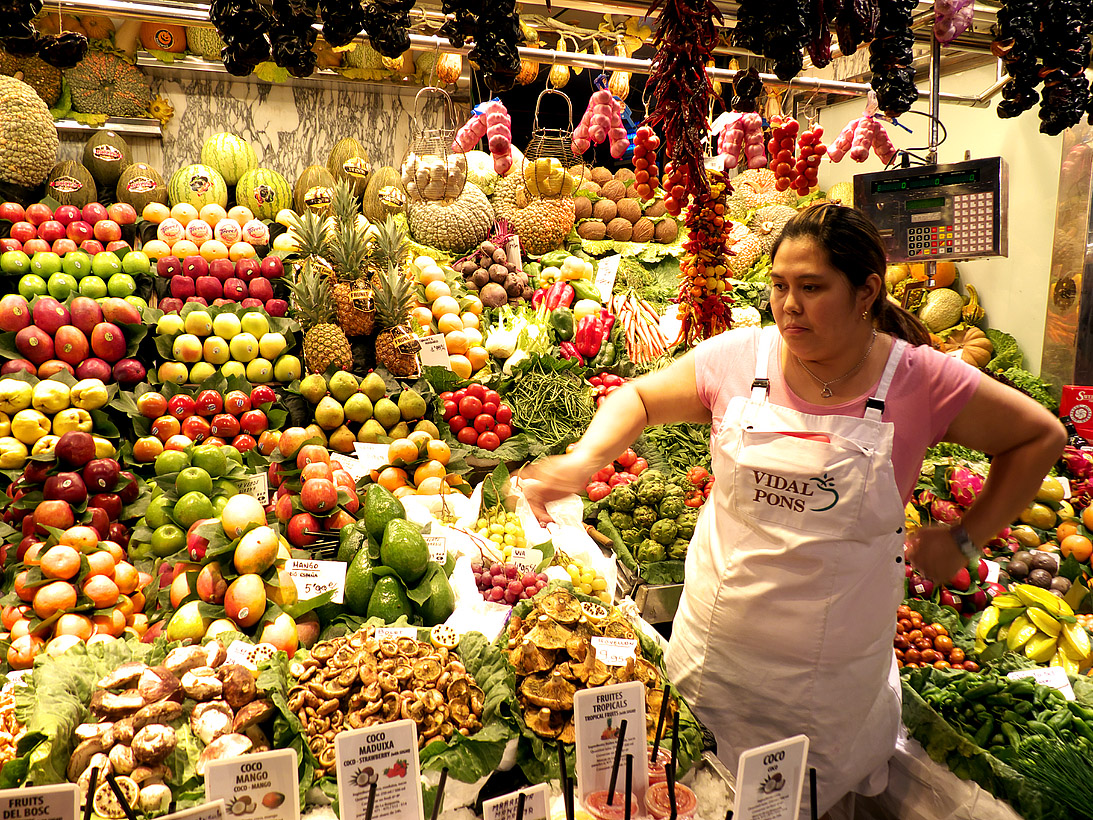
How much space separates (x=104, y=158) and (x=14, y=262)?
1.56 m

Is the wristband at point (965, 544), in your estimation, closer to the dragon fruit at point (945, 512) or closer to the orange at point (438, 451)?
the dragon fruit at point (945, 512)

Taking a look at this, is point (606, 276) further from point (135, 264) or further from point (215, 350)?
point (135, 264)

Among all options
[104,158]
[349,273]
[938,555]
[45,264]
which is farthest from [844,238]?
[104,158]

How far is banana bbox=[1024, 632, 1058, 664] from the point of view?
2.52m

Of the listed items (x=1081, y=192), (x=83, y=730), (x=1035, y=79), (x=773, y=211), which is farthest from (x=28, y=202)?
(x=1081, y=192)

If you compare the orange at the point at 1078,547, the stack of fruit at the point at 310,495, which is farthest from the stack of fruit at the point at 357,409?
the orange at the point at 1078,547

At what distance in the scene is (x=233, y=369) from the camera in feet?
11.6

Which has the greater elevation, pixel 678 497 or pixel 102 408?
pixel 102 408

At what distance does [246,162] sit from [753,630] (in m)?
5.04

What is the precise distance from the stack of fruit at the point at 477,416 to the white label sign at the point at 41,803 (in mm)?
2757

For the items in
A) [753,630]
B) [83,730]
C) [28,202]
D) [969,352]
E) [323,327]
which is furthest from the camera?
[969,352]

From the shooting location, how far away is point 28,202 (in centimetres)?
437

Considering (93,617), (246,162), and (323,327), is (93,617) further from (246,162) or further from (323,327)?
(246,162)

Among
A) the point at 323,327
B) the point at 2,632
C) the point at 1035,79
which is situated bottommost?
the point at 2,632
